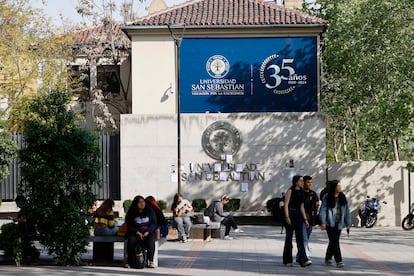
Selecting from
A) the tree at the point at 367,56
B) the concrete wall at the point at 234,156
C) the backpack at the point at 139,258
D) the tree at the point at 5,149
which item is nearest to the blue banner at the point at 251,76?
the concrete wall at the point at 234,156

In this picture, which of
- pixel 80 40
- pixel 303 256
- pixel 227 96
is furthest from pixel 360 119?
pixel 303 256

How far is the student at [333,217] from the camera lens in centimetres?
1698

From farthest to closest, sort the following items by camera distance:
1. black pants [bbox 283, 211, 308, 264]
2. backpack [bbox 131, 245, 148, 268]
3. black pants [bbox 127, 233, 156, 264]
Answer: black pants [bbox 283, 211, 308, 264] → black pants [bbox 127, 233, 156, 264] → backpack [bbox 131, 245, 148, 268]

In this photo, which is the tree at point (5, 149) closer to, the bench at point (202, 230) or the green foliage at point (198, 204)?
the green foliage at point (198, 204)

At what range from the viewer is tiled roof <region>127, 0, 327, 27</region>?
37312 mm

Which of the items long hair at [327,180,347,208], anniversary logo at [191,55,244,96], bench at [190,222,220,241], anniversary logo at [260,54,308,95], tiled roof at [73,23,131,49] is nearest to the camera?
long hair at [327,180,347,208]

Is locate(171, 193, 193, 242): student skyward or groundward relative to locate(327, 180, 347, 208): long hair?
groundward

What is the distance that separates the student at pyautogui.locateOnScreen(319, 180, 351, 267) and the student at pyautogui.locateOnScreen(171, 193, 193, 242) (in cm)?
733

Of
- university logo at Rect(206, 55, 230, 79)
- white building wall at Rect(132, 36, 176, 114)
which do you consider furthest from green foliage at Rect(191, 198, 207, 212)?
university logo at Rect(206, 55, 230, 79)

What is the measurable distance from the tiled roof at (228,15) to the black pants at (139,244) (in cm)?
2041

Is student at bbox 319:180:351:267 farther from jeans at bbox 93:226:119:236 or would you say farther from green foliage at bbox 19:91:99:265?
green foliage at bbox 19:91:99:265

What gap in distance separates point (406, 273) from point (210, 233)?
9928 millimetres

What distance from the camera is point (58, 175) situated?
1703 centimetres

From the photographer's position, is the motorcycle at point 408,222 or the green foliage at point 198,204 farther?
the green foliage at point 198,204
